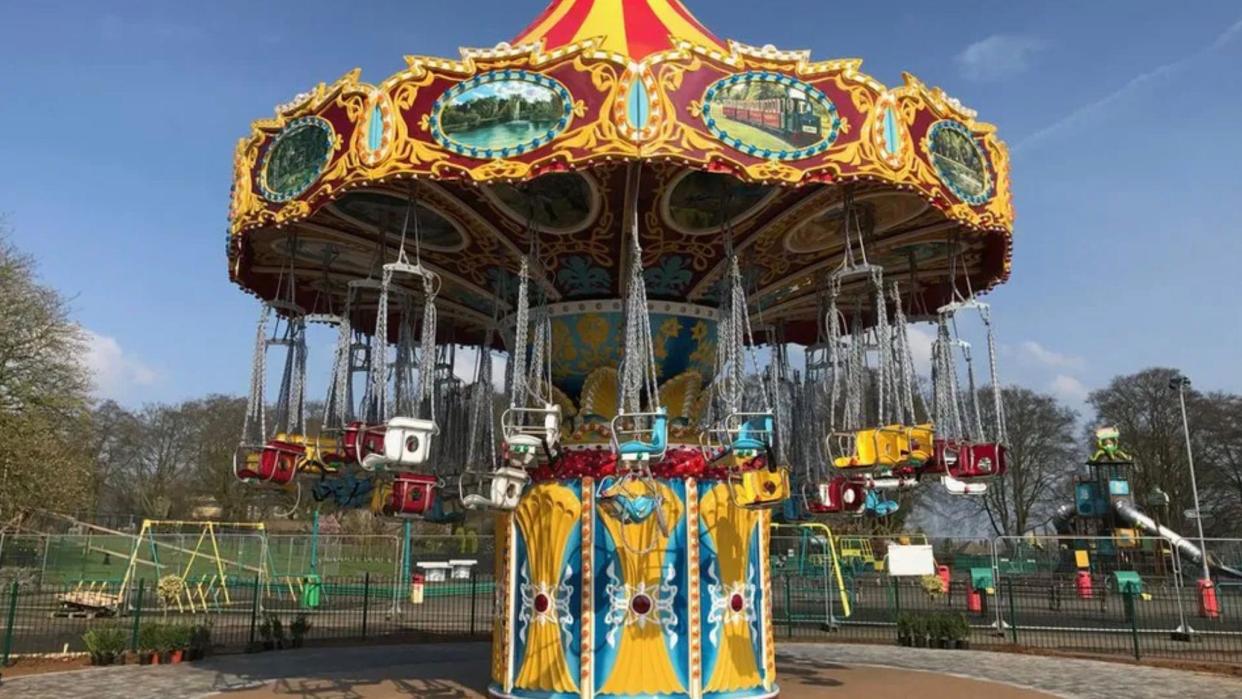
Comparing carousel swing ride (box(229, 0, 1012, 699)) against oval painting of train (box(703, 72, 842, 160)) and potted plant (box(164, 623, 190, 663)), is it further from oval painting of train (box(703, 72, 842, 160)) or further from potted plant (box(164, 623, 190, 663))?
potted plant (box(164, 623, 190, 663))

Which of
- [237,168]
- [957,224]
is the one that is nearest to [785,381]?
[957,224]

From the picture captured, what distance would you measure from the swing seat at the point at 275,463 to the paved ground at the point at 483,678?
3.18 meters

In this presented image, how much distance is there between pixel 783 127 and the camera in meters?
9.14

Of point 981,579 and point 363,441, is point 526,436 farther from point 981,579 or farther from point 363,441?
point 981,579

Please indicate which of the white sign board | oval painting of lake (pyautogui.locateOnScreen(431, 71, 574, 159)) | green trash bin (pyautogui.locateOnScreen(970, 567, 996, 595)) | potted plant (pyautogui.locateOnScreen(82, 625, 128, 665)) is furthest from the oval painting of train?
green trash bin (pyautogui.locateOnScreen(970, 567, 996, 595))

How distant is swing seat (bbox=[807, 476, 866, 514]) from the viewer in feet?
35.0

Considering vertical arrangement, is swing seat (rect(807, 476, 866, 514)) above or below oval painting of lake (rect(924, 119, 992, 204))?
below

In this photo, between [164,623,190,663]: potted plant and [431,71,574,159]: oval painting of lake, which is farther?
[164,623,190,663]: potted plant

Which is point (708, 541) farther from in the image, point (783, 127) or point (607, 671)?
point (783, 127)

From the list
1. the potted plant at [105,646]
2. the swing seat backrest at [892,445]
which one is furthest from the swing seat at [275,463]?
the potted plant at [105,646]

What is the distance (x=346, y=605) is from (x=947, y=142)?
21.3 meters

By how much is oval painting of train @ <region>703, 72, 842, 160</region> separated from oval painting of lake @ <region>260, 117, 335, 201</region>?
4.07 meters

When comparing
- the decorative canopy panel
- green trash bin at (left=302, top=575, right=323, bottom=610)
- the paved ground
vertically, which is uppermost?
the decorative canopy panel

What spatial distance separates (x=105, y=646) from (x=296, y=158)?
10.2m
